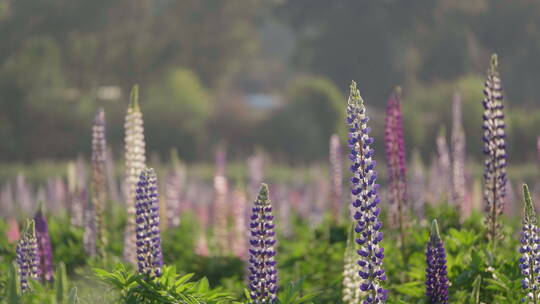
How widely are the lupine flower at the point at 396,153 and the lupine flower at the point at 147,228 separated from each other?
2.51m

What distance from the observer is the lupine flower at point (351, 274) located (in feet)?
18.2

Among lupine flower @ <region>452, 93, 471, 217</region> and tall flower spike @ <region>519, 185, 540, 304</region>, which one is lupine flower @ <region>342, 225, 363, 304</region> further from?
lupine flower @ <region>452, 93, 471, 217</region>

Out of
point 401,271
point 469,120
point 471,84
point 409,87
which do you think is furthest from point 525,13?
point 401,271

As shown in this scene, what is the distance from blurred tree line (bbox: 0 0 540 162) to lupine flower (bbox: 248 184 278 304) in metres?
20.3

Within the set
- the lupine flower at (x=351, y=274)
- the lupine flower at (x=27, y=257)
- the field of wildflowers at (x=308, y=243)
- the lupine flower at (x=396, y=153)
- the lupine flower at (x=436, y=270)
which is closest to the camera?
the field of wildflowers at (x=308, y=243)

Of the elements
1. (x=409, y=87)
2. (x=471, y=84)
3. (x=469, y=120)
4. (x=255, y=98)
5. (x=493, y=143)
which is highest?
(x=255, y=98)

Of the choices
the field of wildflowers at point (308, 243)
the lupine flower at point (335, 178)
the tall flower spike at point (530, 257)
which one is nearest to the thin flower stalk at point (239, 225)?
→ the field of wildflowers at point (308, 243)

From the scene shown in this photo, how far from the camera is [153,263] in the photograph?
16.2 ft

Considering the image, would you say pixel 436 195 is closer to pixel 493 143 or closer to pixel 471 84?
pixel 493 143

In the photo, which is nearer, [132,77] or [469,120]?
[469,120]

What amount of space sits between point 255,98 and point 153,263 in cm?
7055

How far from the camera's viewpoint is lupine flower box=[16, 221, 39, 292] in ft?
15.9

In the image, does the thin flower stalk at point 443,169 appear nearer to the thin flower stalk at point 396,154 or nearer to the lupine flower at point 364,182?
the thin flower stalk at point 396,154

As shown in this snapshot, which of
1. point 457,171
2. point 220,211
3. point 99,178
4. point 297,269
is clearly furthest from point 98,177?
point 457,171
